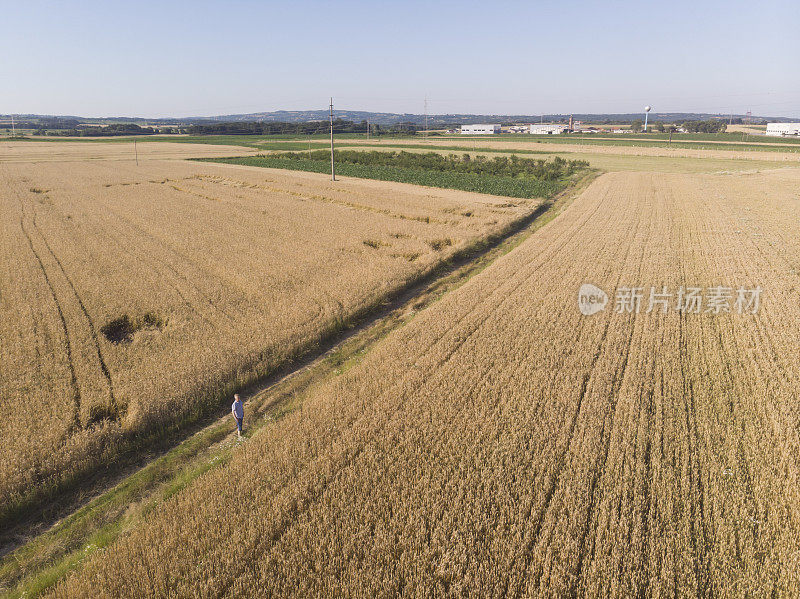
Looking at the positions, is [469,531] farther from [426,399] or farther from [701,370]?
[701,370]

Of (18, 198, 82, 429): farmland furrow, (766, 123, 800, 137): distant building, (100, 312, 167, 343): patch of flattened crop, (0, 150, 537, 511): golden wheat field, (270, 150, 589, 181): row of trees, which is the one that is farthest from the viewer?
(766, 123, 800, 137): distant building

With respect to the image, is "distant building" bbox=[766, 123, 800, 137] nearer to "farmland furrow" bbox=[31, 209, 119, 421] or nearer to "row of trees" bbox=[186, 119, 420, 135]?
"row of trees" bbox=[186, 119, 420, 135]

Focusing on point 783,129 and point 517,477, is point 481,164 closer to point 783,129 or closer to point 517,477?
point 517,477

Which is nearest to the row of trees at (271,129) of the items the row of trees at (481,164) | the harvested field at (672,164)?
the row of trees at (481,164)

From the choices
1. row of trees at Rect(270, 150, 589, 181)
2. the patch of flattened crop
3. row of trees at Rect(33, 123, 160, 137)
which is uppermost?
row of trees at Rect(33, 123, 160, 137)

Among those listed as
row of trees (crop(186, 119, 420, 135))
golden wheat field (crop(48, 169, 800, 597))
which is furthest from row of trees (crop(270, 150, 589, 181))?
row of trees (crop(186, 119, 420, 135))

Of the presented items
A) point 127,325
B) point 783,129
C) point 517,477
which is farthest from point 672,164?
point 783,129

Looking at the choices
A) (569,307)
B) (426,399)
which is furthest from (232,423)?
(569,307)
